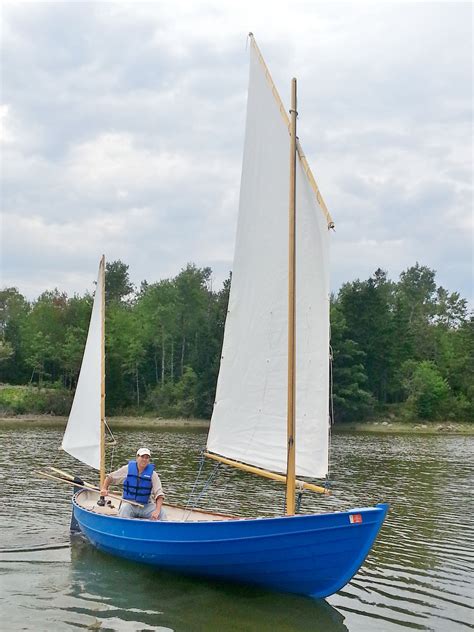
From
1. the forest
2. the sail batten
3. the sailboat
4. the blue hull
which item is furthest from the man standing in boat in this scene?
the forest

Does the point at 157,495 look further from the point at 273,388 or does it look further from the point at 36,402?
the point at 36,402

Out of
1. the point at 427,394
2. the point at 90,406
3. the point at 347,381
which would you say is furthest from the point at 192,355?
the point at 90,406

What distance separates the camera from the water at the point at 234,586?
37.1ft

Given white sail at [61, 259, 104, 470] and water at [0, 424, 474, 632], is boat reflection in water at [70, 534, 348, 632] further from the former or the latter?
white sail at [61, 259, 104, 470]

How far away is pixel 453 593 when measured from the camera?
13070mm

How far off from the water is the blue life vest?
1378 millimetres

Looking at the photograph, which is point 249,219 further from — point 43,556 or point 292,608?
point 43,556

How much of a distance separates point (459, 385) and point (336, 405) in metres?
20.0

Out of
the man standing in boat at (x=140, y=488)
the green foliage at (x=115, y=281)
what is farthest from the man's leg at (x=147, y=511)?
the green foliage at (x=115, y=281)

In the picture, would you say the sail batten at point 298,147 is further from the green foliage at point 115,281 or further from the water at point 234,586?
the green foliage at point 115,281

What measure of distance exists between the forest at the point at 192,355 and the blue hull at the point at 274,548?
6258cm

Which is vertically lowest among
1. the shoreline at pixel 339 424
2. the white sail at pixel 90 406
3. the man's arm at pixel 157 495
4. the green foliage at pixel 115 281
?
the shoreline at pixel 339 424

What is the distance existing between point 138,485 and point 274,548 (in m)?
4.07

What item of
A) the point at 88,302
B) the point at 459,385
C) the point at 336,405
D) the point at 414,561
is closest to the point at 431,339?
the point at 459,385
